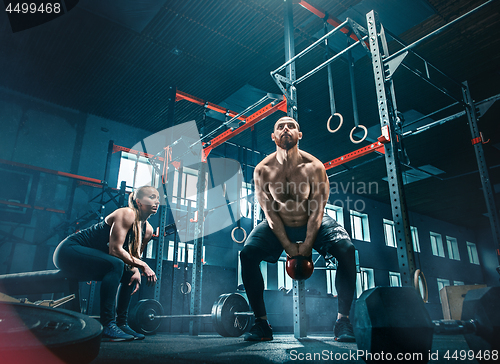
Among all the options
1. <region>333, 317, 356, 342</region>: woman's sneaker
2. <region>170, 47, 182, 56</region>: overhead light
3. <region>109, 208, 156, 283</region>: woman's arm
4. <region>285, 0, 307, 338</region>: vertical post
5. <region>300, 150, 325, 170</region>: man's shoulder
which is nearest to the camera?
<region>333, 317, 356, 342</region>: woman's sneaker

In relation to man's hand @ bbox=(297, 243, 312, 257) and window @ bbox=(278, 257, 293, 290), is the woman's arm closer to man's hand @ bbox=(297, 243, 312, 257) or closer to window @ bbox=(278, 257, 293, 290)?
man's hand @ bbox=(297, 243, 312, 257)

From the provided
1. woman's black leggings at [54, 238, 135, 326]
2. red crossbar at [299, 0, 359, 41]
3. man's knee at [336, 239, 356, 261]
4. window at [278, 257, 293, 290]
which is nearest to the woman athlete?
woman's black leggings at [54, 238, 135, 326]

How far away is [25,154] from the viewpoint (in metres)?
7.04

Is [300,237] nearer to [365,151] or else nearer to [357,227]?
[365,151]

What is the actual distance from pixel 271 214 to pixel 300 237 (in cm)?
24

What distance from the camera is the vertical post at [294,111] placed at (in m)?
2.49

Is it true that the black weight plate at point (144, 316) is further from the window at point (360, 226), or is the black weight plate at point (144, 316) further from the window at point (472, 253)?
the window at point (472, 253)

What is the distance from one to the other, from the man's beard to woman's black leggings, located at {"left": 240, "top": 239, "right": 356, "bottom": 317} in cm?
61

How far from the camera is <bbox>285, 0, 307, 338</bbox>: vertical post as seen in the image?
2494 mm

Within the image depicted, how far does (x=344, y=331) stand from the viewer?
5.82 ft

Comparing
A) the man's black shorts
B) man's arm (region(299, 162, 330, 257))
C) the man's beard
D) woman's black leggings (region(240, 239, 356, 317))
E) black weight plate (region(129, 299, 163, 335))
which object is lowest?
black weight plate (region(129, 299, 163, 335))

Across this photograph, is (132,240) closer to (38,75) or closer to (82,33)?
(82,33)

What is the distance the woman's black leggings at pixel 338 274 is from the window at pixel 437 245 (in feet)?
46.4

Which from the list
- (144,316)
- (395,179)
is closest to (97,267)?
(144,316)
